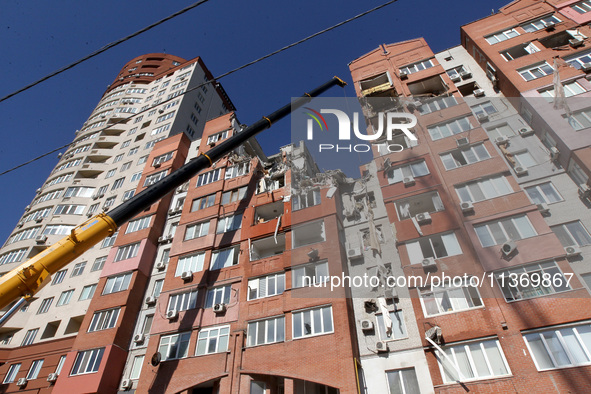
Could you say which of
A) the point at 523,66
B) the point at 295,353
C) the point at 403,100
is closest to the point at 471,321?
the point at 295,353

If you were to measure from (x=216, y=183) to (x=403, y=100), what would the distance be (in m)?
16.7

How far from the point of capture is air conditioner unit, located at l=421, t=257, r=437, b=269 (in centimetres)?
1872

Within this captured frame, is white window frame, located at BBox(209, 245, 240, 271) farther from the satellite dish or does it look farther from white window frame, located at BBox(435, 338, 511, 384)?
white window frame, located at BBox(435, 338, 511, 384)

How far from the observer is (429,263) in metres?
18.7

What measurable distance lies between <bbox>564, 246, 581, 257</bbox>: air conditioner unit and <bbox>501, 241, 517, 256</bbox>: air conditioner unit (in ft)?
7.12

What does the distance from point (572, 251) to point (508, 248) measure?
2810mm

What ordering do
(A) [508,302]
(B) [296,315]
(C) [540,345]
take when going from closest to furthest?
(C) [540,345] → (A) [508,302] → (B) [296,315]

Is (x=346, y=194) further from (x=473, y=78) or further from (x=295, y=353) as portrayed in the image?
(x=473, y=78)

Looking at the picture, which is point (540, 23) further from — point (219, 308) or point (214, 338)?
point (214, 338)

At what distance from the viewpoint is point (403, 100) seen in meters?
29.8

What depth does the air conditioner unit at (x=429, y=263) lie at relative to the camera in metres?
18.7

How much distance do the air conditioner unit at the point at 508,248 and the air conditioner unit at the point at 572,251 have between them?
7.12ft

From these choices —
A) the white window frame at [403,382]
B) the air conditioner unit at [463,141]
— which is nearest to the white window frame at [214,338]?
the white window frame at [403,382]

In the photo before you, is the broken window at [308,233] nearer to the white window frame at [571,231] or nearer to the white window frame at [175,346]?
the white window frame at [175,346]
